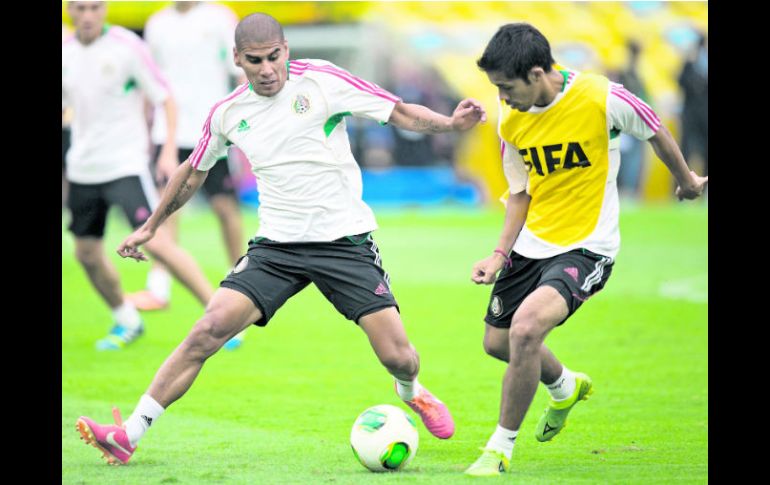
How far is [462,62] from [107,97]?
17.9m

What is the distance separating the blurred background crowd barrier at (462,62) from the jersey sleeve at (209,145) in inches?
660

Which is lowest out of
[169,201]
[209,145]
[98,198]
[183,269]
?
[183,269]

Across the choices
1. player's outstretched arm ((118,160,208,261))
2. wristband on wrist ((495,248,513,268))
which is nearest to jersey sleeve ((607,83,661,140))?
wristband on wrist ((495,248,513,268))

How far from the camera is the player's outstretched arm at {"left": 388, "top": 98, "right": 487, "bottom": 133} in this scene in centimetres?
630

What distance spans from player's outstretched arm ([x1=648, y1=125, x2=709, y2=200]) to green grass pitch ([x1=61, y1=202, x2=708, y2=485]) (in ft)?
4.63

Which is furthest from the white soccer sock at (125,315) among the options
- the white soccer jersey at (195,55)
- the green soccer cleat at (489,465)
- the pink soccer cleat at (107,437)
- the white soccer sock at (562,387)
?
the green soccer cleat at (489,465)

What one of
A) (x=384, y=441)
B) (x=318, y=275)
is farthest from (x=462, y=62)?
(x=384, y=441)

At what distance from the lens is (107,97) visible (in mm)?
10234

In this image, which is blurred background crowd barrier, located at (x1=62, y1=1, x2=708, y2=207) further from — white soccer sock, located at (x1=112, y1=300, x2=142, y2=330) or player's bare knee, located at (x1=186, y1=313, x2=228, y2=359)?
player's bare knee, located at (x1=186, y1=313, x2=228, y2=359)

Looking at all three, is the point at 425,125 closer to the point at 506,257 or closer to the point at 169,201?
the point at 506,257

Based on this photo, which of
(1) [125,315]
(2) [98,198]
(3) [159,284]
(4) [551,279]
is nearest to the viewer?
(4) [551,279]

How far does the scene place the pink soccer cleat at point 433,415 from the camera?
22.7 feet

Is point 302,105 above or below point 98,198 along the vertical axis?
above

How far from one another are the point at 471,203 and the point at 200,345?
18.2m
